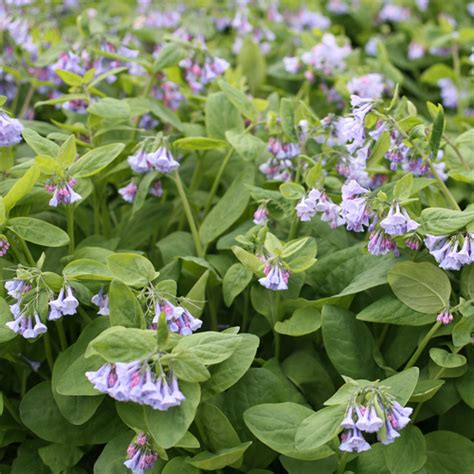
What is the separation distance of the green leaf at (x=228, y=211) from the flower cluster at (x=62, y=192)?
1.54ft

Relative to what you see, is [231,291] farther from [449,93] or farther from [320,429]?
[449,93]

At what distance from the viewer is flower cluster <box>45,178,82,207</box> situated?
75.8 inches

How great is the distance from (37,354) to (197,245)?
0.54 meters

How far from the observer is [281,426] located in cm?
173

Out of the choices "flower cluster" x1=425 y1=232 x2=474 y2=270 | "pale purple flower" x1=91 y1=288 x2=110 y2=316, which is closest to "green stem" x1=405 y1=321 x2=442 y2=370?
"flower cluster" x1=425 y1=232 x2=474 y2=270

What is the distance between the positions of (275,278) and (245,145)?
587 millimetres

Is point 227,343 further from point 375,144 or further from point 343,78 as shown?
point 343,78

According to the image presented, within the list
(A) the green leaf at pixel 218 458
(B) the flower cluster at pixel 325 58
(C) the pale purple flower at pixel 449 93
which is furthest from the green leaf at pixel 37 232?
(C) the pale purple flower at pixel 449 93

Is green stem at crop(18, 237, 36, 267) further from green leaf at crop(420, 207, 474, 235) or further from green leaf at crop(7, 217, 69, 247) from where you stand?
green leaf at crop(420, 207, 474, 235)

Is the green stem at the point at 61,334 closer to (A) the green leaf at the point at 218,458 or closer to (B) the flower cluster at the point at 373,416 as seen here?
(A) the green leaf at the point at 218,458

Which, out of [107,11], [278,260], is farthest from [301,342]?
[107,11]

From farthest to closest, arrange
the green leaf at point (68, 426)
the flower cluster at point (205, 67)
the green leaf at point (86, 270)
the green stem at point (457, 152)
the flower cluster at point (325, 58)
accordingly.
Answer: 1. the flower cluster at point (325, 58)
2. the flower cluster at point (205, 67)
3. the green stem at point (457, 152)
4. the green leaf at point (68, 426)
5. the green leaf at point (86, 270)

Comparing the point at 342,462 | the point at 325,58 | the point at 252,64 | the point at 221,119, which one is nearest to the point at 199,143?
the point at 221,119

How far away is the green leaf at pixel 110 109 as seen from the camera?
223 cm
